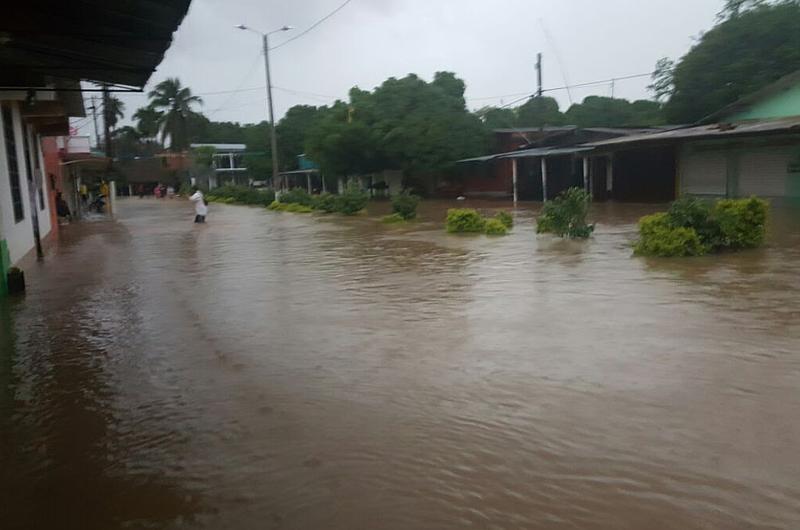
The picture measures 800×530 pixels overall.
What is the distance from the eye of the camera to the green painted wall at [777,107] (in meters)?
24.0

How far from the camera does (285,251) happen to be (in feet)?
51.5

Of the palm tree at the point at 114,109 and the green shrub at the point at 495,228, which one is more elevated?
the palm tree at the point at 114,109

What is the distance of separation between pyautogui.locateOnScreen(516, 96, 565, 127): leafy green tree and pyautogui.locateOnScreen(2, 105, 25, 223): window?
1638 inches

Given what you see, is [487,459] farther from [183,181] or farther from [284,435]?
[183,181]

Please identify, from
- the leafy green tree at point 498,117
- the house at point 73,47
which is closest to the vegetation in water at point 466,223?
the house at point 73,47

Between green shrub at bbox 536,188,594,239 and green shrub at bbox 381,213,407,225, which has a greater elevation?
green shrub at bbox 536,188,594,239

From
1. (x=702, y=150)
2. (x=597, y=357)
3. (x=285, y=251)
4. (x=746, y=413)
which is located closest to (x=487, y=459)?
(x=746, y=413)

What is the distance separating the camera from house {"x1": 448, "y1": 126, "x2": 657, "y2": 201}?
3193cm

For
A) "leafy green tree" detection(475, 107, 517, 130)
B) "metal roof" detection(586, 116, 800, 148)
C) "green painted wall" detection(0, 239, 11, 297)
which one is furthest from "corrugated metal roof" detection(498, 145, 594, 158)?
"leafy green tree" detection(475, 107, 517, 130)

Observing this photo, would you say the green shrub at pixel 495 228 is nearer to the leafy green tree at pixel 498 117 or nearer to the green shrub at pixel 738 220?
the green shrub at pixel 738 220

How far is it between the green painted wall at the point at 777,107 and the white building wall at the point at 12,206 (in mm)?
23802

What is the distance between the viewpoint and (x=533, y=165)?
36.7 metres

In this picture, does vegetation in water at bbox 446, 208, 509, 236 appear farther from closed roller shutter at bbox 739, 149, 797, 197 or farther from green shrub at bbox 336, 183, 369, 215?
green shrub at bbox 336, 183, 369, 215

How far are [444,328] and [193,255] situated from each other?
31.6ft
